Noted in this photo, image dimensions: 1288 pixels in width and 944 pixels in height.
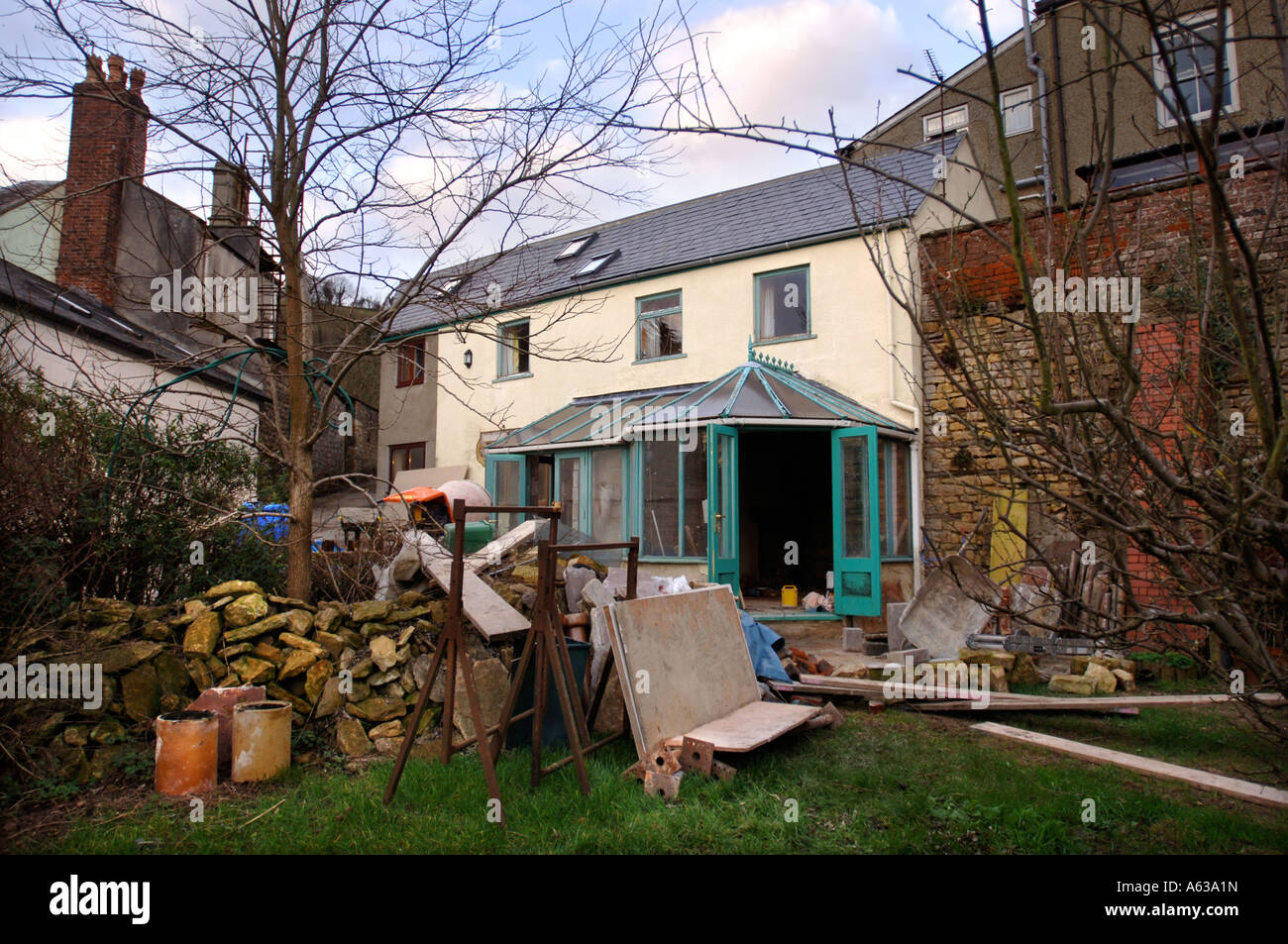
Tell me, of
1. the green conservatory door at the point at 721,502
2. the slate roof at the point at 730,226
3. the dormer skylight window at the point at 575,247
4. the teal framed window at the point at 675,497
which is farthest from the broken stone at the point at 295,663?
the dormer skylight window at the point at 575,247

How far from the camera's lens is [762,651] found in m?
6.89

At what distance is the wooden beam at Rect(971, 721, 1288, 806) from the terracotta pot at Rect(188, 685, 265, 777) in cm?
527

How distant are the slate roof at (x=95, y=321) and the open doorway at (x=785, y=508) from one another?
28.7 feet

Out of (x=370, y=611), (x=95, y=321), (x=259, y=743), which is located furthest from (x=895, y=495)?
(x=95, y=321)

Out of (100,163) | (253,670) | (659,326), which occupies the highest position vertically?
(100,163)

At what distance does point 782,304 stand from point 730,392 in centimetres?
251

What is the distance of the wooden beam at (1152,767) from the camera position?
4594mm

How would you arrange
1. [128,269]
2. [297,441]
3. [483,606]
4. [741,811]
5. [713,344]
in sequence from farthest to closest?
1. [128,269]
2. [713,344]
3. [297,441]
4. [483,606]
5. [741,811]

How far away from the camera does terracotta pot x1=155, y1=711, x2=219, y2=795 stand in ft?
15.3

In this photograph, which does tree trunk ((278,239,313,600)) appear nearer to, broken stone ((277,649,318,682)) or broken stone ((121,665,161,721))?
broken stone ((277,649,318,682))

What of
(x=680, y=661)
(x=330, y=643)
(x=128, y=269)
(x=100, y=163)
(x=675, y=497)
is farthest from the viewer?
(x=128, y=269)

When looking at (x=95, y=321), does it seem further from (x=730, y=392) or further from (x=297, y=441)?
(x=730, y=392)
